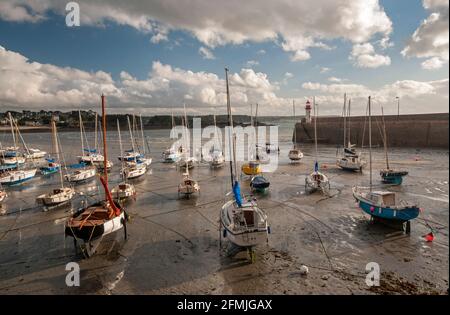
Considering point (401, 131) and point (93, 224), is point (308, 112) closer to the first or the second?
point (401, 131)

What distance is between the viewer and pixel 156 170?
4941 cm

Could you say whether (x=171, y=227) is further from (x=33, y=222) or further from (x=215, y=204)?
(x=33, y=222)

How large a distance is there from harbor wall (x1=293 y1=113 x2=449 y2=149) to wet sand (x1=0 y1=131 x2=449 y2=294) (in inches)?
1474

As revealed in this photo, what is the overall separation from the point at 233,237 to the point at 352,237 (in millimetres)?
8520

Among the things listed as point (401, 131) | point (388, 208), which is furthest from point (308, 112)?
point (388, 208)

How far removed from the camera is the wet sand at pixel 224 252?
44.2ft

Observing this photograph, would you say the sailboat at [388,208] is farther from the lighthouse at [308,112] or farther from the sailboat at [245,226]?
the lighthouse at [308,112]

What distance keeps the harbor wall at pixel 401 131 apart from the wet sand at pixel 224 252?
123ft

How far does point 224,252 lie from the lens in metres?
16.7

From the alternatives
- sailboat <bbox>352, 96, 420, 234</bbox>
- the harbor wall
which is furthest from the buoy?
the harbor wall

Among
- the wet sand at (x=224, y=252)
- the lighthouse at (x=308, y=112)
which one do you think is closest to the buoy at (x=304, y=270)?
the wet sand at (x=224, y=252)

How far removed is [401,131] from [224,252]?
72423 millimetres

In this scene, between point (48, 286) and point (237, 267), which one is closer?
point (48, 286)
